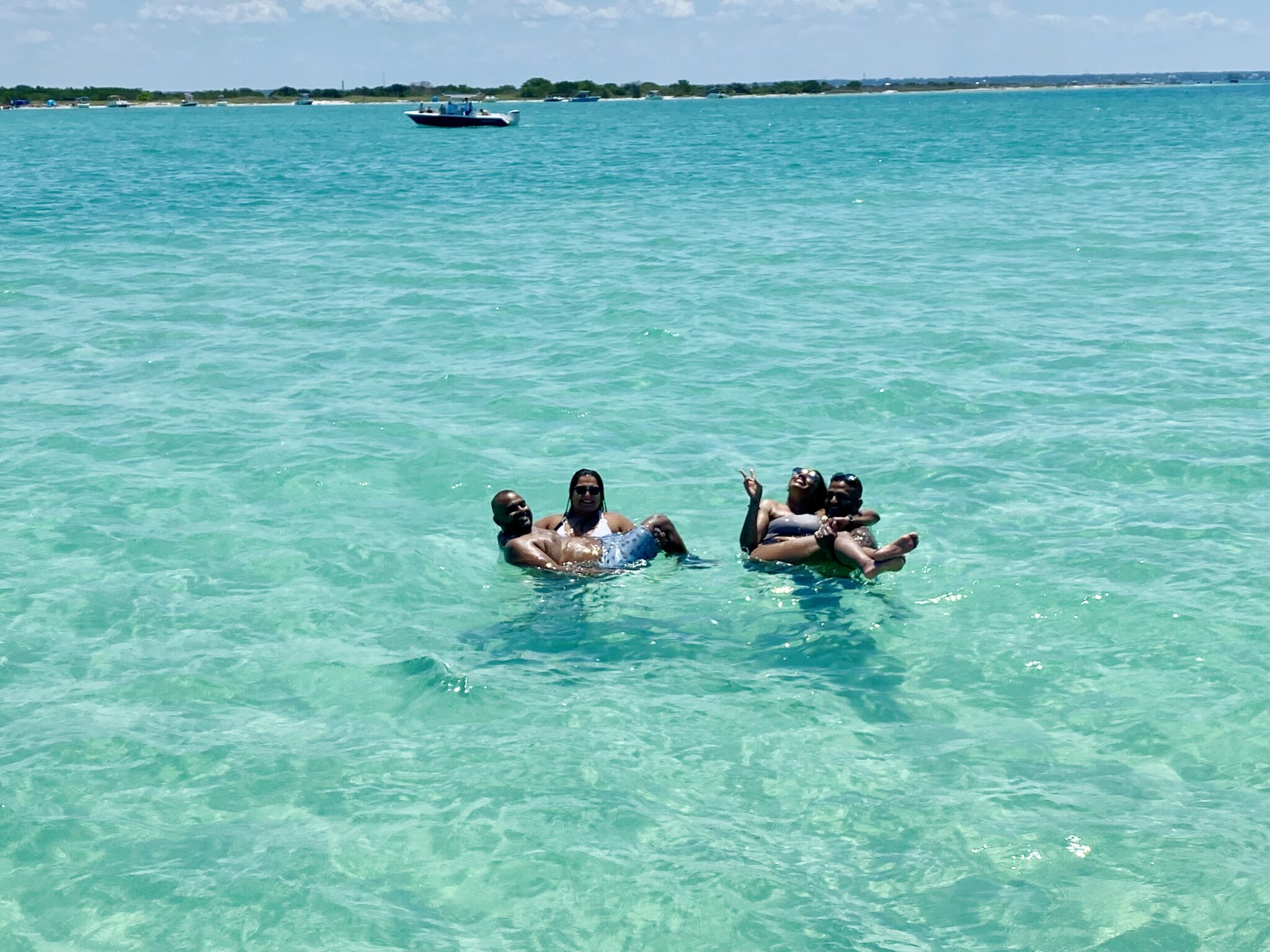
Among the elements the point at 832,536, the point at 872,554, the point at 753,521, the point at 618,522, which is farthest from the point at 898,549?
the point at 618,522

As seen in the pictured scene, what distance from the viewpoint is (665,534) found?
32.8ft

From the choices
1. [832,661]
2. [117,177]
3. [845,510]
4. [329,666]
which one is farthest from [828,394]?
[117,177]

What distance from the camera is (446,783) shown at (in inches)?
276

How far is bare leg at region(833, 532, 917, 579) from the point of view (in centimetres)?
877

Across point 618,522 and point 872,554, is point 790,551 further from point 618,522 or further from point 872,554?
point 618,522

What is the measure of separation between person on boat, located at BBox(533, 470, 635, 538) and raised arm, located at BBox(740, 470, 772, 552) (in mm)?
925

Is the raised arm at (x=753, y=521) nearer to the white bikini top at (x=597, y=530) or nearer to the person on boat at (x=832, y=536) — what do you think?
the person on boat at (x=832, y=536)

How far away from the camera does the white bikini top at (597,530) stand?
32.6ft

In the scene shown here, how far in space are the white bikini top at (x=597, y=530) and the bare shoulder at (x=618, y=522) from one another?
6cm

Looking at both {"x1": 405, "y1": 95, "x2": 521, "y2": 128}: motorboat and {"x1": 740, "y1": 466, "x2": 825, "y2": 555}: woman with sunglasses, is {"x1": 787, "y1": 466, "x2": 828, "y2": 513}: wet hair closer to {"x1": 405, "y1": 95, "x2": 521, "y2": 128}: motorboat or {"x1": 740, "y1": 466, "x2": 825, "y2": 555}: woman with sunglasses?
{"x1": 740, "y1": 466, "x2": 825, "y2": 555}: woman with sunglasses

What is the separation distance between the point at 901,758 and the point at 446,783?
8.46 ft

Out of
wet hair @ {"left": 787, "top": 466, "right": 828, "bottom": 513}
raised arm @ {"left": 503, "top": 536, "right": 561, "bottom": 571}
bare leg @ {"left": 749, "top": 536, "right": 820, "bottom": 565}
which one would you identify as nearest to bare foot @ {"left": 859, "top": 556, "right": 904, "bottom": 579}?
bare leg @ {"left": 749, "top": 536, "right": 820, "bottom": 565}

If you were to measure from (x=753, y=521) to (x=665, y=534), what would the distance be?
0.70 meters

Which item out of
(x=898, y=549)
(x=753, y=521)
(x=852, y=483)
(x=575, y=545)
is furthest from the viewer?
(x=753, y=521)
